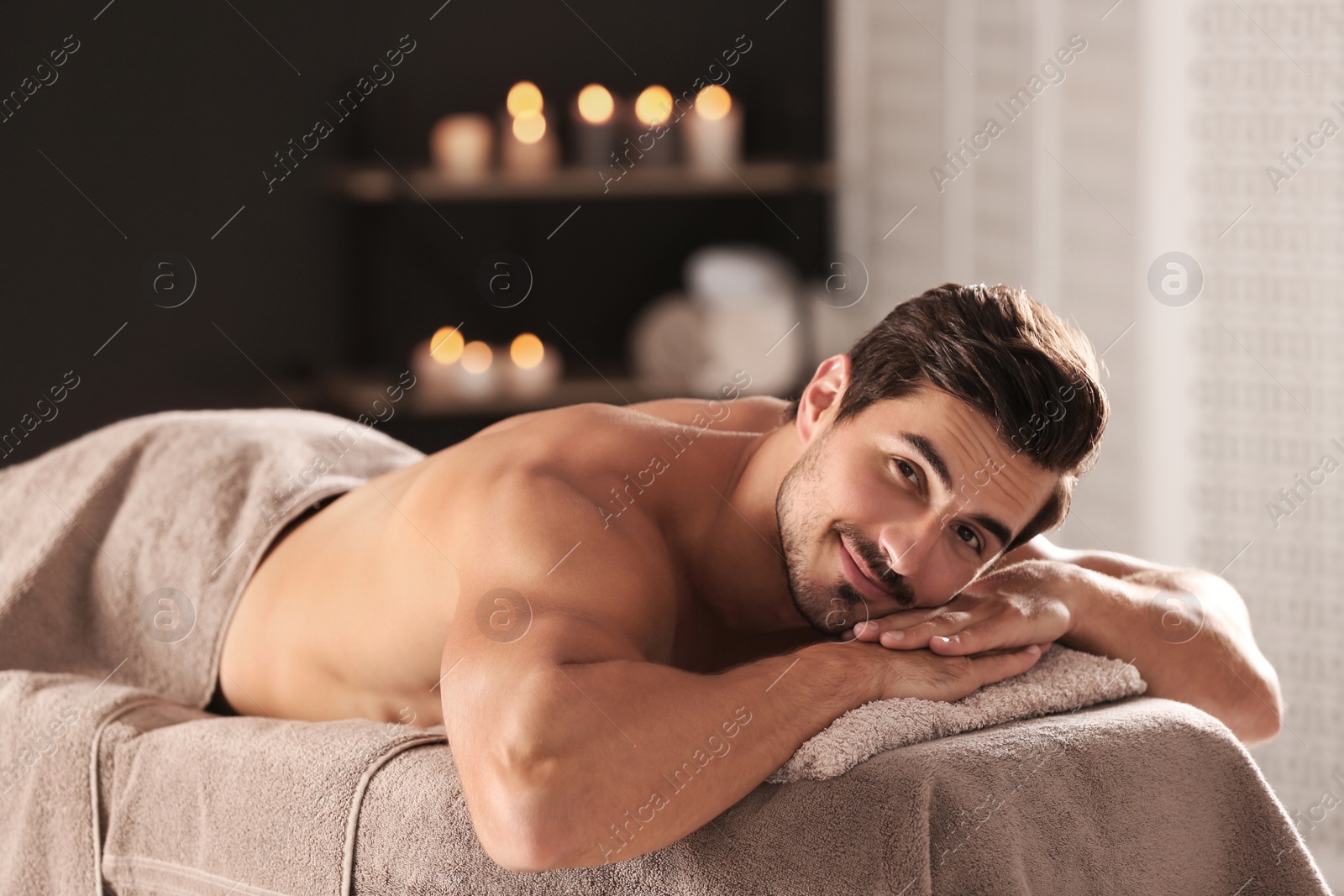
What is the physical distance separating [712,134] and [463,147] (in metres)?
0.66

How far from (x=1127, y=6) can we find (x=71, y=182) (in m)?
2.29

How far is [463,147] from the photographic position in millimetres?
3133

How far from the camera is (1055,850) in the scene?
856 millimetres

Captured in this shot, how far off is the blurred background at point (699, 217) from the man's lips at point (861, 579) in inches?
49.2

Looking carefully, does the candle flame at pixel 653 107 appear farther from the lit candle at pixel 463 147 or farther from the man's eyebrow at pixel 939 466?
the man's eyebrow at pixel 939 466

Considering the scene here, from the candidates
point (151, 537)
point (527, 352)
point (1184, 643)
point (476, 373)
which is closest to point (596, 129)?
point (527, 352)

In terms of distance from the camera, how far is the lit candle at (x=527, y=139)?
3178 mm

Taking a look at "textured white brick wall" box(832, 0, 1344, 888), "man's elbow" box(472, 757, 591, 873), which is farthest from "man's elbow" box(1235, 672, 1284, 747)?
"textured white brick wall" box(832, 0, 1344, 888)

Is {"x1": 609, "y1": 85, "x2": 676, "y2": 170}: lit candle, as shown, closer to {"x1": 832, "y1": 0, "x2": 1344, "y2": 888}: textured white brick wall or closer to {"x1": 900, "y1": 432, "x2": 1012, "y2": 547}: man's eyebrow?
{"x1": 832, "y1": 0, "x2": 1344, "y2": 888}: textured white brick wall

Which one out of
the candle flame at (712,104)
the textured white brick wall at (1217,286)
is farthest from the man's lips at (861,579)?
the candle flame at (712,104)

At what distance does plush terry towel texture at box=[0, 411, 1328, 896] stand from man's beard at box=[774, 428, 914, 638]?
16cm

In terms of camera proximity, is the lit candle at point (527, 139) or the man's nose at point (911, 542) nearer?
the man's nose at point (911, 542)

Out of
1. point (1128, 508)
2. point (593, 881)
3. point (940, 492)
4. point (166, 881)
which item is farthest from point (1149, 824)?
point (1128, 508)

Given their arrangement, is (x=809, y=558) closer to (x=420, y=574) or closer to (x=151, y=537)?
(x=420, y=574)
